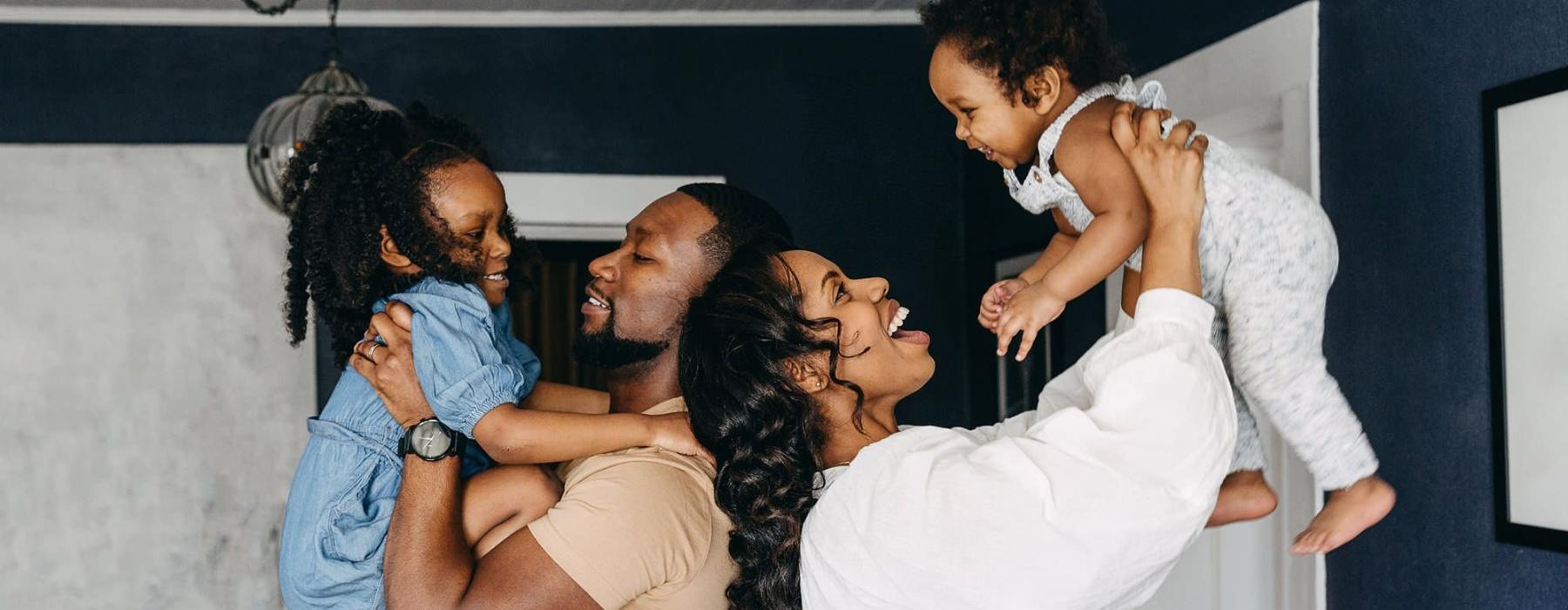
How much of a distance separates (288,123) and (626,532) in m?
1.57

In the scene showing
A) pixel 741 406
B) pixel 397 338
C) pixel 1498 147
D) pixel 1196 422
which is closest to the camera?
pixel 1196 422

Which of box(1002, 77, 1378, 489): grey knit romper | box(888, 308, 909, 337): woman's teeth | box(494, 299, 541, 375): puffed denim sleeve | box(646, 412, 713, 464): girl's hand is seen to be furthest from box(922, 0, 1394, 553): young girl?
box(494, 299, 541, 375): puffed denim sleeve

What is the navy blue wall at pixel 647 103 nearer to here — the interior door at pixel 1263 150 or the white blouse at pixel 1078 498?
the interior door at pixel 1263 150

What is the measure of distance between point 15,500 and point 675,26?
250 centimetres

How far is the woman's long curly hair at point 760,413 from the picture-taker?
1490 millimetres

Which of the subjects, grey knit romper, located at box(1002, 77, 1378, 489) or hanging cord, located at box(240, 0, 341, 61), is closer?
grey knit romper, located at box(1002, 77, 1378, 489)

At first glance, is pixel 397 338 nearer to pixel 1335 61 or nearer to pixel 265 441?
pixel 1335 61

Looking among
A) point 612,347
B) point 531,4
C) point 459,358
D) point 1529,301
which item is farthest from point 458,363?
point 531,4

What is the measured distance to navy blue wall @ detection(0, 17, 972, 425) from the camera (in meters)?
4.06

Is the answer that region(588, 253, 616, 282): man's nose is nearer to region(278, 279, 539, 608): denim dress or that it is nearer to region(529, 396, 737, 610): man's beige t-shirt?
region(278, 279, 539, 608): denim dress

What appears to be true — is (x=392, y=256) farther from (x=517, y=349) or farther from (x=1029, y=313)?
(x=1029, y=313)

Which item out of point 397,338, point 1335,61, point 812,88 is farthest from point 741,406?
point 812,88

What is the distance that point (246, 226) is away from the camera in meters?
4.05

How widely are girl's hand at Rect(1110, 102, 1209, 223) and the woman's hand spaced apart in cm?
91
